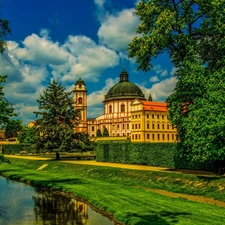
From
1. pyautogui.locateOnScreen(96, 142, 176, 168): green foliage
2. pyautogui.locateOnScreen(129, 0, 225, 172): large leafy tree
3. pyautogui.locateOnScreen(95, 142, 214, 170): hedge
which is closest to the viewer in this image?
pyautogui.locateOnScreen(129, 0, 225, 172): large leafy tree

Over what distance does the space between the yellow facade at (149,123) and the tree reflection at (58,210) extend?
7618 centimetres

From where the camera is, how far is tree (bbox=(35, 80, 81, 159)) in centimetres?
4425

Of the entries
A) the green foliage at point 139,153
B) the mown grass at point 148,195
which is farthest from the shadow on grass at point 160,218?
the green foliage at point 139,153

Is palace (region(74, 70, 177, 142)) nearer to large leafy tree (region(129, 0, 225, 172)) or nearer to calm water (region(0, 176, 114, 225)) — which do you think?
large leafy tree (region(129, 0, 225, 172))

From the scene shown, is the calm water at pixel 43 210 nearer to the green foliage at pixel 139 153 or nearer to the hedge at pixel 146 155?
the hedge at pixel 146 155

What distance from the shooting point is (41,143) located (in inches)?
1753

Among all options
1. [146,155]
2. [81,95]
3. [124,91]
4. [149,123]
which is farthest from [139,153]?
[124,91]

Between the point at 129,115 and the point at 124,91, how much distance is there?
950cm

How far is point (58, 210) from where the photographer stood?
15461 millimetres

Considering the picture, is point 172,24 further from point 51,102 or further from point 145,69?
point 51,102

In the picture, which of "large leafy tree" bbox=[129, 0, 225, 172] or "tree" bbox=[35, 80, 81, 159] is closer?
"large leafy tree" bbox=[129, 0, 225, 172]

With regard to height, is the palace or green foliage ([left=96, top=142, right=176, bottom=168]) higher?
the palace

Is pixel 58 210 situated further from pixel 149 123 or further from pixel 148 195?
pixel 149 123

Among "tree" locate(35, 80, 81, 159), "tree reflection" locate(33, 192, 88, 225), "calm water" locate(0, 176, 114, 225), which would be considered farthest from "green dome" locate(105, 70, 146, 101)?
"tree reflection" locate(33, 192, 88, 225)
